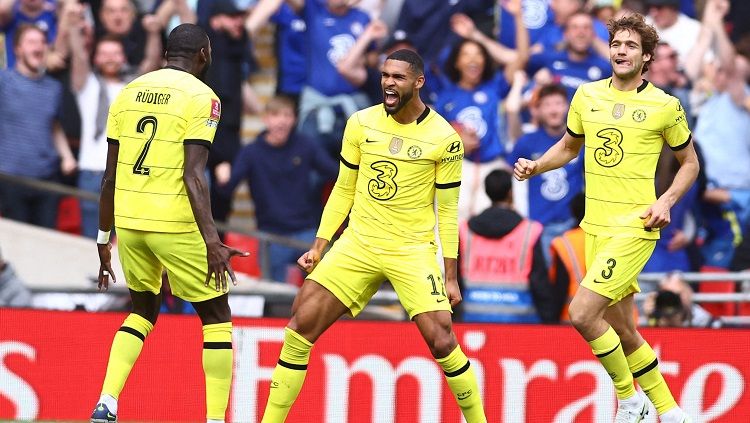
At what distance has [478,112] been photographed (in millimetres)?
15648

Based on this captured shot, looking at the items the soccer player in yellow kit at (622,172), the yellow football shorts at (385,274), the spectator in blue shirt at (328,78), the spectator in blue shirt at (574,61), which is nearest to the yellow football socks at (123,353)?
the yellow football shorts at (385,274)

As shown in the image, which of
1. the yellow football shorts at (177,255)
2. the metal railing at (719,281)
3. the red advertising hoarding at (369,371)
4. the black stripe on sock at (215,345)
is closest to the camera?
the yellow football shorts at (177,255)

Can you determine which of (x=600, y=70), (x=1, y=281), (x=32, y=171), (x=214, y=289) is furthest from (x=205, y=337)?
(x=600, y=70)

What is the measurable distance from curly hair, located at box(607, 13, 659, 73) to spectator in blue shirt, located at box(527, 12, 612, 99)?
5292 mm

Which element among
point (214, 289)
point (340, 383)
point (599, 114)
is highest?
point (599, 114)

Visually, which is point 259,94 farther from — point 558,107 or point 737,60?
point 737,60

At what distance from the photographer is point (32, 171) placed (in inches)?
610

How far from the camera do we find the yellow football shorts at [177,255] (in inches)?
393

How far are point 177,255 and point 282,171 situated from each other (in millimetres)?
5537

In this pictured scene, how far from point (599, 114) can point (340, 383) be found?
3.42 m

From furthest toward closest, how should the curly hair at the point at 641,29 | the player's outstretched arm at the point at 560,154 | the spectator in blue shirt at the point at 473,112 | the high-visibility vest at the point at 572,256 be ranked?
the spectator in blue shirt at the point at 473,112
the high-visibility vest at the point at 572,256
the player's outstretched arm at the point at 560,154
the curly hair at the point at 641,29

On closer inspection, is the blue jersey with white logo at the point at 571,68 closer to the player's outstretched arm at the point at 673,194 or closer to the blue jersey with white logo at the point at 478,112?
the blue jersey with white logo at the point at 478,112

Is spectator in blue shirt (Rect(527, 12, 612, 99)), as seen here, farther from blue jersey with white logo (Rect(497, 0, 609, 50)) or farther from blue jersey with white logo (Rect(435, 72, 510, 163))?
blue jersey with white logo (Rect(435, 72, 510, 163))

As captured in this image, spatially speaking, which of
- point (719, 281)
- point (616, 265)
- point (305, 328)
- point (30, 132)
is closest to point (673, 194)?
point (616, 265)
